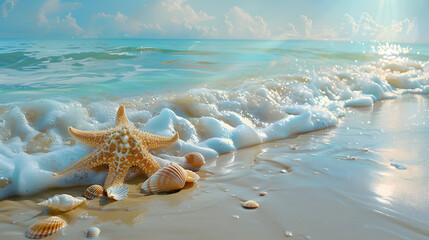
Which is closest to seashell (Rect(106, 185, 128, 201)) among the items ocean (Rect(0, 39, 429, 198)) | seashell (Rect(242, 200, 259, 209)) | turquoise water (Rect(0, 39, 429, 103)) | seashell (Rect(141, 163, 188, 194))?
seashell (Rect(141, 163, 188, 194))

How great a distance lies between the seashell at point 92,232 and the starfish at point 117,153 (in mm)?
712

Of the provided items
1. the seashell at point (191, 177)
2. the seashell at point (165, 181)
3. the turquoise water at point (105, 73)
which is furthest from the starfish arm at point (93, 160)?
the turquoise water at point (105, 73)

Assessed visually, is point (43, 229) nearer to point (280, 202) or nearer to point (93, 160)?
point (93, 160)

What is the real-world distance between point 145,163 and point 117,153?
0.88 feet

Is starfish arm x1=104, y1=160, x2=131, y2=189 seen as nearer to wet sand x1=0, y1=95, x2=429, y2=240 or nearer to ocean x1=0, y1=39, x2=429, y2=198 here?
wet sand x1=0, y1=95, x2=429, y2=240

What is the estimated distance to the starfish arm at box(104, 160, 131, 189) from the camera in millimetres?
2766

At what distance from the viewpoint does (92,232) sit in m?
2.02

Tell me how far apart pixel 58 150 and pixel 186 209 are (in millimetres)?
1749

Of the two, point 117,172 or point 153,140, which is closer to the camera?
point 117,172

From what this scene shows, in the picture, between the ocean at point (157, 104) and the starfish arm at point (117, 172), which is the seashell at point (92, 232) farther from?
the ocean at point (157, 104)

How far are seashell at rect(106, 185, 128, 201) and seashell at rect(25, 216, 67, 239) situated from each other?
0.51 meters

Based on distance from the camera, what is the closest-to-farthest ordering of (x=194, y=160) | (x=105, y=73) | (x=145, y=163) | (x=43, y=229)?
(x=43, y=229)
(x=145, y=163)
(x=194, y=160)
(x=105, y=73)

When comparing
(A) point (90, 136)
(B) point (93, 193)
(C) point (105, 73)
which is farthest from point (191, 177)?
(C) point (105, 73)

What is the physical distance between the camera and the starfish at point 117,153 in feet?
9.33
